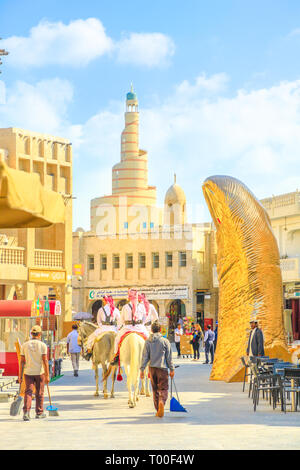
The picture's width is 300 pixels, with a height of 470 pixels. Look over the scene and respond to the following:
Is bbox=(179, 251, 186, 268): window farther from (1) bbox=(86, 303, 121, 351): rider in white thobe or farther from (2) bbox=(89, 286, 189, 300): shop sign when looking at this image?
(1) bbox=(86, 303, 121, 351): rider in white thobe

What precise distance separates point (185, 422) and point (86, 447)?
2.88 meters

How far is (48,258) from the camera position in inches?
1591

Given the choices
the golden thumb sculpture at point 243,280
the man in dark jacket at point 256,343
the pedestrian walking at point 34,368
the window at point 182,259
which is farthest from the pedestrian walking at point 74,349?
the window at point 182,259

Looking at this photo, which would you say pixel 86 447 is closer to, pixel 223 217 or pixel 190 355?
pixel 223 217

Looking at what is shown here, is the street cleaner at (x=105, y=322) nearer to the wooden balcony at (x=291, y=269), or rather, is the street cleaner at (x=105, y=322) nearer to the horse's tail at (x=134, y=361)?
the horse's tail at (x=134, y=361)

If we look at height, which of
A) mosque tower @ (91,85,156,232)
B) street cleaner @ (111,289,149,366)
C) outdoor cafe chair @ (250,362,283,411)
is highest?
mosque tower @ (91,85,156,232)

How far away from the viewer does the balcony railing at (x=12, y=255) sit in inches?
1481

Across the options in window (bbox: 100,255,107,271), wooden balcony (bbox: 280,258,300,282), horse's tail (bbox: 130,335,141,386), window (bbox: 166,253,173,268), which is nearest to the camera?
horse's tail (bbox: 130,335,141,386)

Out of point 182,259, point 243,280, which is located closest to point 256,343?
point 243,280

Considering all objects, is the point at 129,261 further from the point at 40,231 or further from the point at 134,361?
the point at 134,361

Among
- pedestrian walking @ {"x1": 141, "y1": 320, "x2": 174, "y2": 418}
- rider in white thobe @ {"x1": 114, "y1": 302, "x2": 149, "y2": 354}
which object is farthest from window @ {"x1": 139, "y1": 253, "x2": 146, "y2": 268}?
pedestrian walking @ {"x1": 141, "y1": 320, "x2": 174, "y2": 418}

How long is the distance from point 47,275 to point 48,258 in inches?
42.5

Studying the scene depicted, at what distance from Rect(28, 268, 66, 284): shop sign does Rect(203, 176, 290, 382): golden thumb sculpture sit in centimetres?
1968

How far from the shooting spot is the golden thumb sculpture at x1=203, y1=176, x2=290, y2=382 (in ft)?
64.2
